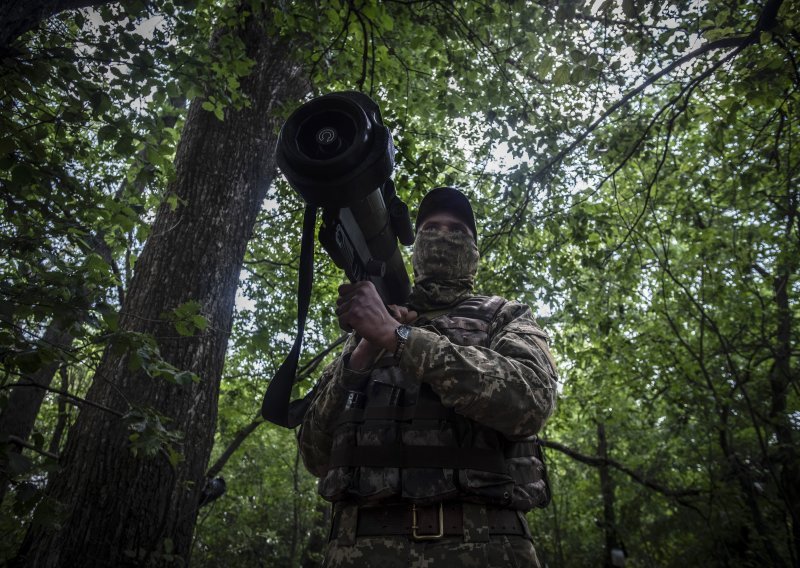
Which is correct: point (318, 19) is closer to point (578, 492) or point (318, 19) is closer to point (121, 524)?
point (121, 524)

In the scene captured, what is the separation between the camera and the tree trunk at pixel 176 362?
106 inches

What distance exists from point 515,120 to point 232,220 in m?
2.63

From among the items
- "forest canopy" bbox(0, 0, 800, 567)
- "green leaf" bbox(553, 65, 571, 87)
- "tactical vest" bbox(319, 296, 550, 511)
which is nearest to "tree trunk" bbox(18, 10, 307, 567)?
"forest canopy" bbox(0, 0, 800, 567)

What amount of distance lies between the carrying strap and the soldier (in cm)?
14

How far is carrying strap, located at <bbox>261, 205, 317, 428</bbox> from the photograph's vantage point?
5.36 ft

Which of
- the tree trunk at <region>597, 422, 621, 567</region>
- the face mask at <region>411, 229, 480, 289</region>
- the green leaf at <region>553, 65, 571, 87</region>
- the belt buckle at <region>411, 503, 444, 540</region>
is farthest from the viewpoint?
the tree trunk at <region>597, 422, 621, 567</region>

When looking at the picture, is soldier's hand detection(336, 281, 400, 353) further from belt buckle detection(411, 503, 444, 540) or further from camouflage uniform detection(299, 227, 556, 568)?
belt buckle detection(411, 503, 444, 540)

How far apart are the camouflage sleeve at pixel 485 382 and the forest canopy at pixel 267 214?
1146 millimetres

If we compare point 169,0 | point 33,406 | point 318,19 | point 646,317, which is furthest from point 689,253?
point 33,406

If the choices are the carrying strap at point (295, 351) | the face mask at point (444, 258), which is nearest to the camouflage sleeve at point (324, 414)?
the carrying strap at point (295, 351)

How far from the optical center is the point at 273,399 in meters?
1.78

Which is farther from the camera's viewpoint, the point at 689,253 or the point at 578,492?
the point at 578,492

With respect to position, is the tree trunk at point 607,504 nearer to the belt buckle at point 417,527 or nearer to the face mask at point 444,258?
the face mask at point 444,258

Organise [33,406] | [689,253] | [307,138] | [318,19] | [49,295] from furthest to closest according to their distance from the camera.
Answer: [689,253] → [33,406] → [318,19] → [49,295] → [307,138]
